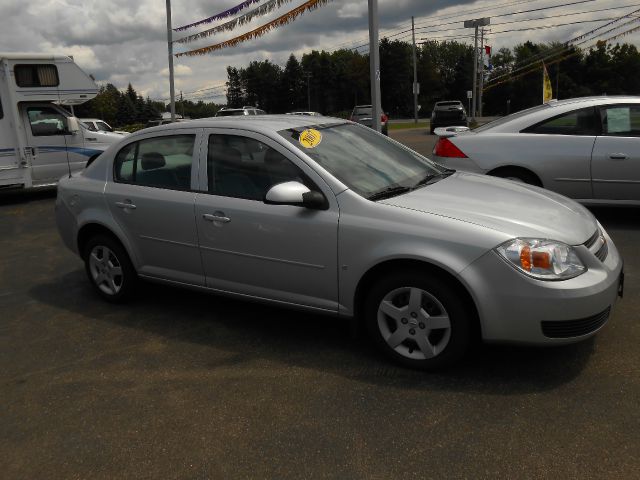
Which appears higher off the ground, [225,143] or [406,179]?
[225,143]

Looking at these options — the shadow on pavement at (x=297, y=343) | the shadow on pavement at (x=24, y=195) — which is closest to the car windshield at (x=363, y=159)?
the shadow on pavement at (x=297, y=343)

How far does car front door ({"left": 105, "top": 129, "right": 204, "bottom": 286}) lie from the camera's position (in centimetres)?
423

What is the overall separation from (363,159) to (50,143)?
10126 millimetres

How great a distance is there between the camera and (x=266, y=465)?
2646mm

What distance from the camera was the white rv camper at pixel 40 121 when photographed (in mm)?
11516

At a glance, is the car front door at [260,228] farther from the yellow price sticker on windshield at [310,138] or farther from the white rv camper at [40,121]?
the white rv camper at [40,121]

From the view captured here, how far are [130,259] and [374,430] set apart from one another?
268 centimetres

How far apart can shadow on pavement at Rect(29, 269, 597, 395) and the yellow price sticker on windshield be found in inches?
52.0

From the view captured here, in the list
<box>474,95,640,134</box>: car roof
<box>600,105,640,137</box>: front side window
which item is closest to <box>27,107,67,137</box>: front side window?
<box>474,95,640,134</box>: car roof

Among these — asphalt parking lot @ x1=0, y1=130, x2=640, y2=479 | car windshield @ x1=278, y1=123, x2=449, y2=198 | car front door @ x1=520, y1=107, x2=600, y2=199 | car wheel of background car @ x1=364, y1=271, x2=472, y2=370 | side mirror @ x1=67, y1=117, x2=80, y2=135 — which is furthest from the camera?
side mirror @ x1=67, y1=117, x2=80, y2=135

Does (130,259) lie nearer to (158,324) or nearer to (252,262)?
(158,324)

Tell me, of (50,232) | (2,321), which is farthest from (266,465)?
(50,232)

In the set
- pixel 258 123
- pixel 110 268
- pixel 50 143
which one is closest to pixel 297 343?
pixel 258 123

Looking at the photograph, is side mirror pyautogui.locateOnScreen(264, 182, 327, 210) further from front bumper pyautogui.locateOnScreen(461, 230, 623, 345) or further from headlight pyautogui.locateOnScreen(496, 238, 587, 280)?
headlight pyautogui.locateOnScreen(496, 238, 587, 280)
